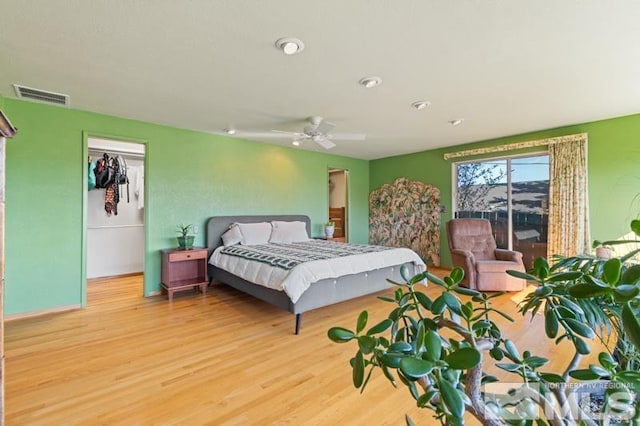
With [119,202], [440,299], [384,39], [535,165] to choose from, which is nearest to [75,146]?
[119,202]

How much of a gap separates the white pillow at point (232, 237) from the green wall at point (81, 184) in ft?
1.27

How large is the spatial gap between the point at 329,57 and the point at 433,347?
2.39m

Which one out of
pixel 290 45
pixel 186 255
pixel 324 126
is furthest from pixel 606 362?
pixel 186 255

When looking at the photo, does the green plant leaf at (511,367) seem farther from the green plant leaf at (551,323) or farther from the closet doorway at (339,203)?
the closet doorway at (339,203)

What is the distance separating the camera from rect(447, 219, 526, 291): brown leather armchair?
419 centimetres

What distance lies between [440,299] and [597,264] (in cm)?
58

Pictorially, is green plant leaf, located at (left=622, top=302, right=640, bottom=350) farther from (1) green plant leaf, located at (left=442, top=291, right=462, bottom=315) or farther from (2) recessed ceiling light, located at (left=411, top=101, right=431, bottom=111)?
(2) recessed ceiling light, located at (left=411, top=101, right=431, bottom=111)

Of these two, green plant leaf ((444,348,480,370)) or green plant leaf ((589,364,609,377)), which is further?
green plant leaf ((589,364,609,377))

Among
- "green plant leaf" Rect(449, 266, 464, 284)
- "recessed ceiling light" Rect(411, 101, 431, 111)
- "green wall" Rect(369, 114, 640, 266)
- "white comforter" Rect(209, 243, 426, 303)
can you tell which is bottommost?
"white comforter" Rect(209, 243, 426, 303)

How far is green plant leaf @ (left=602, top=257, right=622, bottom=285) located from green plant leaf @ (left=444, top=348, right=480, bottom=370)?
29cm

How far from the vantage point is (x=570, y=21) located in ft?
6.31

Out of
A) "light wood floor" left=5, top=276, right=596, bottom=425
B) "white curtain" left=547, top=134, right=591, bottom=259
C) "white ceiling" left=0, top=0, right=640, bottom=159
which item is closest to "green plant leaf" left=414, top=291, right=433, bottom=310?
"light wood floor" left=5, top=276, right=596, bottom=425

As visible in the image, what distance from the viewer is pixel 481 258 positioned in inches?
184

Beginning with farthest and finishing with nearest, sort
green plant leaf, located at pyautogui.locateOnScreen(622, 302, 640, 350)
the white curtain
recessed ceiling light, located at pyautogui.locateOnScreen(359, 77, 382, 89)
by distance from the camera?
the white curtain → recessed ceiling light, located at pyautogui.locateOnScreen(359, 77, 382, 89) → green plant leaf, located at pyautogui.locateOnScreen(622, 302, 640, 350)
